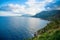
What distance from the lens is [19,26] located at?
5.20 metres

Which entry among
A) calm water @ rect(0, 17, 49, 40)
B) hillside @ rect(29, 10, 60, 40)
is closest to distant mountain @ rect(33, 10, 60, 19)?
hillside @ rect(29, 10, 60, 40)

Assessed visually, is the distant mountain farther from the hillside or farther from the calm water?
the calm water

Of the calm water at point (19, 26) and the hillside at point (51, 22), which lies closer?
the hillside at point (51, 22)

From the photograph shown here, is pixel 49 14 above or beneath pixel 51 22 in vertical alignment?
above

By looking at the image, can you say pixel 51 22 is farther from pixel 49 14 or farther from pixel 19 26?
pixel 19 26

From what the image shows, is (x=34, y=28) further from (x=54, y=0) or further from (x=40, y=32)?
(x=54, y=0)

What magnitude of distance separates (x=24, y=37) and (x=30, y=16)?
662 mm

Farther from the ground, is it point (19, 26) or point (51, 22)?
point (19, 26)

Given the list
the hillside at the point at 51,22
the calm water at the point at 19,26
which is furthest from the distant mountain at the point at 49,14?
the calm water at the point at 19,26

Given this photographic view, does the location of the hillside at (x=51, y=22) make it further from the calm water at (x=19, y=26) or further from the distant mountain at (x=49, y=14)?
the calm water at (x=19, y=26)

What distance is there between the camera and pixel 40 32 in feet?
16.5

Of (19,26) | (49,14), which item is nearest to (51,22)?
(49,14)

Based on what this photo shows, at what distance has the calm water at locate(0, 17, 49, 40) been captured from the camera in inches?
202

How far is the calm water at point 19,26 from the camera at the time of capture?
202 inches
